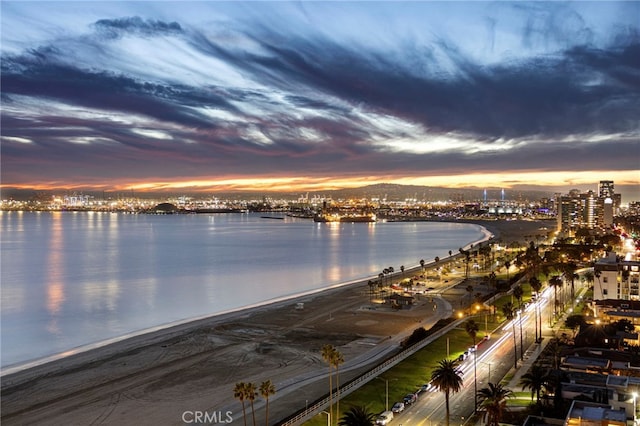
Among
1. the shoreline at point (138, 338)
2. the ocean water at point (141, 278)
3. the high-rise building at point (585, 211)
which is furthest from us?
the high-rise building at point (585, 211)

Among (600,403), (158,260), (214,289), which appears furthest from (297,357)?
(158,260)

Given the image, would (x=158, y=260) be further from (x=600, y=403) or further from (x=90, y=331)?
(x=600, y=403)

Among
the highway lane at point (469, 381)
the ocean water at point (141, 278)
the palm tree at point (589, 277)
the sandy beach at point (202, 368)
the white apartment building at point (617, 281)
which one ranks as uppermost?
the white apartment building at point (617, 281)

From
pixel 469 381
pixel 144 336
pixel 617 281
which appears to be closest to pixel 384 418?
pixel 469 381

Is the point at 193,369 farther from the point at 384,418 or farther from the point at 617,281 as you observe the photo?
the point at 617,281

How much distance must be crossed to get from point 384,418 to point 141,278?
49530mm

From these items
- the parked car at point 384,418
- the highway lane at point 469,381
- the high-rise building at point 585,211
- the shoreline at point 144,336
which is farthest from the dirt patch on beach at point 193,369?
the high-rise building at point 585,211

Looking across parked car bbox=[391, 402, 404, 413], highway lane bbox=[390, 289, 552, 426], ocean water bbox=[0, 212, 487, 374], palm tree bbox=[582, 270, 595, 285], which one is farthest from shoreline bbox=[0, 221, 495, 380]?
palm tree bbox=[582, 270, 595, 285]

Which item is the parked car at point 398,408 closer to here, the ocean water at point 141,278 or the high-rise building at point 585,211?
the ocean water at point 141,278

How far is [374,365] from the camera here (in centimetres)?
2678

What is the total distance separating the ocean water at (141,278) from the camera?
38.6 meters

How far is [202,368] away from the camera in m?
27.0

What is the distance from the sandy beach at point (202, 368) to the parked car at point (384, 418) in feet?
12.6

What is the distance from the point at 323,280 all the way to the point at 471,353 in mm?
36186
